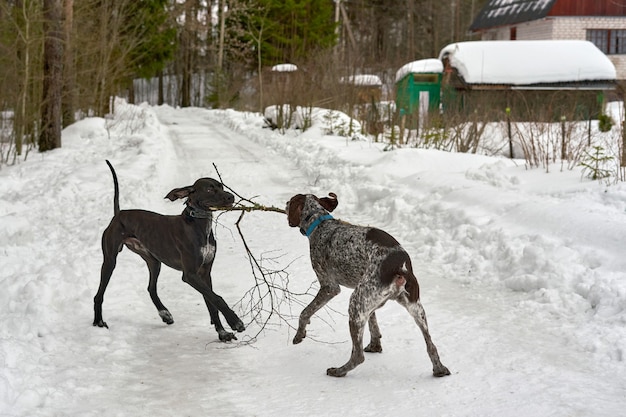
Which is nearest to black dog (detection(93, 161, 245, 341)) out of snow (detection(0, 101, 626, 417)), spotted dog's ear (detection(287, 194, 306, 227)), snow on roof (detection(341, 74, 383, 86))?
snow (detection(0, 101, 626, 417))

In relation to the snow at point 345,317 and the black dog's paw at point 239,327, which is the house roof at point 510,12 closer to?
the snow at point 345,317

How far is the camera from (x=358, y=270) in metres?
4.64

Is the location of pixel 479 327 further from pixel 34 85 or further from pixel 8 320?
A: pixel 34 85

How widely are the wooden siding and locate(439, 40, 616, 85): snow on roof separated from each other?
17.3 feet

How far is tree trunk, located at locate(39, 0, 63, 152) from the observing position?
A: 1861 centimetres

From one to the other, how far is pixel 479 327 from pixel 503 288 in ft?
3.95

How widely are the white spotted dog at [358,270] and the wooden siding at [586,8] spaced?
37554 millimetres

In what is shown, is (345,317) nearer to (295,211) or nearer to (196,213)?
(295,211)

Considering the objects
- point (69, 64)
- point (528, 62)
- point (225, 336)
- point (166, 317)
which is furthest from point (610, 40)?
point (225, 336)

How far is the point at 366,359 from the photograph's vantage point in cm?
506

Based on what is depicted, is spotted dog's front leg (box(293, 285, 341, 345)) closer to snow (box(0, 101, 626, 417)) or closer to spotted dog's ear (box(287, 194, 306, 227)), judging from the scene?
snow (box(0, 101, 626, 417))

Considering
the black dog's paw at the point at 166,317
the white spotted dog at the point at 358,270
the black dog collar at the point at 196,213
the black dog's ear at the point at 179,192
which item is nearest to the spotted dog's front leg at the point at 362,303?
the white spotted dog at the point at 358,270

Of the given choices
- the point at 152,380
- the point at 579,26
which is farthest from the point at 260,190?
the point at 579,26

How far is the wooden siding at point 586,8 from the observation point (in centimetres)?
3862
